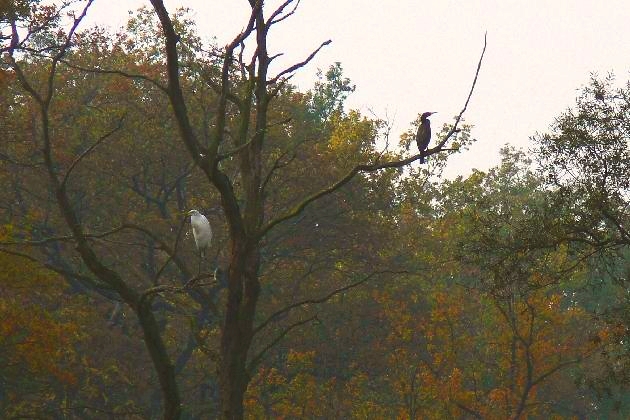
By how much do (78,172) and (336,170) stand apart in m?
7.14

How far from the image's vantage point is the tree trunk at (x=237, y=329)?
9375 millimetres

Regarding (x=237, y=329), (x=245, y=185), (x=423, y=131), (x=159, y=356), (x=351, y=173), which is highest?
(x=423, y=131)

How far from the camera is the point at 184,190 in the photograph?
92.8 ft

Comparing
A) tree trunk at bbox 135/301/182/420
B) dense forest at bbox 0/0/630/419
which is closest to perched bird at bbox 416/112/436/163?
dense forest at bbox 0/0/630/419

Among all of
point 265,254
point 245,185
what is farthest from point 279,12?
point 265,254

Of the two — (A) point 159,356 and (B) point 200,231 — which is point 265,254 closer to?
(B) point 200,231

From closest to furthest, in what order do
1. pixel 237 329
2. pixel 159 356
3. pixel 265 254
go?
pixel 159 356 < pixel 237 329 < pixel 265 254

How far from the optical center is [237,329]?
9.57 metres

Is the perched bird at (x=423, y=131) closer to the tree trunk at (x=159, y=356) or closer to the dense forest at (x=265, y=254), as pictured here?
the dense forest at (x=265, y=254)

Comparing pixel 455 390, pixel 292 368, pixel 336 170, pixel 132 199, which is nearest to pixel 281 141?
pixel 336 170

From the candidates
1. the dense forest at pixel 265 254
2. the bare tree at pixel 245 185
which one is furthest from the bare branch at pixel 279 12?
the dense forest at pixel 265 254

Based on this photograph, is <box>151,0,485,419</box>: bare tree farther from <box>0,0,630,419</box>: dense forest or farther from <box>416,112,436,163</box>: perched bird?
<box>0,0,630,419</box>: dense forest

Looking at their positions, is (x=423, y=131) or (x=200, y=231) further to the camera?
(x=200, y=231)

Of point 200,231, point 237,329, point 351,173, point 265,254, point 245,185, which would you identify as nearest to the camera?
point 351,173
